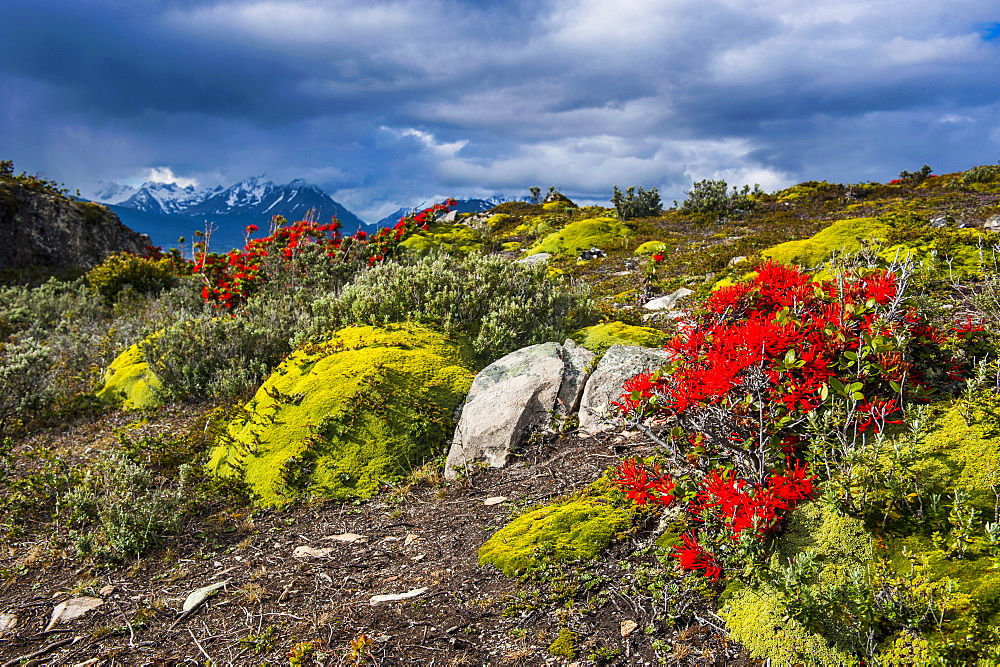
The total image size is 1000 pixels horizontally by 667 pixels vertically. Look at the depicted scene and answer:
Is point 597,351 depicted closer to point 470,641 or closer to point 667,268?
point 470,641

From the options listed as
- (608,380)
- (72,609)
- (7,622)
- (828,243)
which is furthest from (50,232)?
(828,243)

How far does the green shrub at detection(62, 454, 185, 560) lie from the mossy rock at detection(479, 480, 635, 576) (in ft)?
11.8

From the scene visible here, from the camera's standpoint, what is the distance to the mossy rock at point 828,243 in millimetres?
12109

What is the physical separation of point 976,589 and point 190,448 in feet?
26.4

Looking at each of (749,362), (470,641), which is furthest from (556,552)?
(749,362)

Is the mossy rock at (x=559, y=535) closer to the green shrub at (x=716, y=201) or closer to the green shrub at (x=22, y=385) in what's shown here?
the green shrub at (x=22, y=385)

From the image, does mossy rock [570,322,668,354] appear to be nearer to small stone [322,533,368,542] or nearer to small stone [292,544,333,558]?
small stone [322,533,368,542]

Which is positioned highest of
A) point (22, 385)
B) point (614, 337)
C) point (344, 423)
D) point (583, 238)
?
point (583, 238)

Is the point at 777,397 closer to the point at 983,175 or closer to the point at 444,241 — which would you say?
the point at 444,241

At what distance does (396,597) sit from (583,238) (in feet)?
61.2

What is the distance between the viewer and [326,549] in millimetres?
5102

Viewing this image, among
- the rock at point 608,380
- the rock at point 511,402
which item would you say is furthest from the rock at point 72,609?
the rock at point 608,380

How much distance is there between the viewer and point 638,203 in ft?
112

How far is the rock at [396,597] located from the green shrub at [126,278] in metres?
16.5
